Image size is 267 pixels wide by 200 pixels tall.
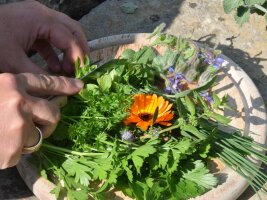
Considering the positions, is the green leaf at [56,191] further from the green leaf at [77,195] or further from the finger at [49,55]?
the finger at [49,55]

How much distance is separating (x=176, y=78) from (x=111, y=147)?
0.37m

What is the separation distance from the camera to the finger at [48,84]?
149cm

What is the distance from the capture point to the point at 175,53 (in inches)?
72.5

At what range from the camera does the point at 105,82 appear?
5.38 feet

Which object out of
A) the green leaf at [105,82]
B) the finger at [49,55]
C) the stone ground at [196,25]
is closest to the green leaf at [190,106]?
the green leaf at [105,82]

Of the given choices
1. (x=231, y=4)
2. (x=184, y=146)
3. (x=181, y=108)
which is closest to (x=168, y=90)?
(x=181, y=108)

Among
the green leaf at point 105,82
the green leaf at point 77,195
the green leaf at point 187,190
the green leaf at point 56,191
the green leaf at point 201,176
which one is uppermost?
the green leaf at point 105,82

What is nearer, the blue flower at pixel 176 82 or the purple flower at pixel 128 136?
the purple flower at pixel 128 136

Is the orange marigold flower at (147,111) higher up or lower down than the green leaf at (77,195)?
higher up

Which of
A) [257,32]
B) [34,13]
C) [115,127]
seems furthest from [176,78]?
[257,32]

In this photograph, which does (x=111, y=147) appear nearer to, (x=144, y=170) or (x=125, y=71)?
(x=144, y=170)

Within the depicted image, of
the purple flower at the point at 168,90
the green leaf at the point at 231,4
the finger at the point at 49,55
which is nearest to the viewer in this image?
the purple flower at the point at 168,90

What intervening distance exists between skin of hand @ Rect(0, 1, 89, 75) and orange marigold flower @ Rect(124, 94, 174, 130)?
0.86 feet

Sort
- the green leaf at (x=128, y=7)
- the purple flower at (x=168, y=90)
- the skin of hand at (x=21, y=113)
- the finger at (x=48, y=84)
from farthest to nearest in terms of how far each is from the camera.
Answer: the green leaf at (x=128, y=7)
the purple flower at (x=168, y=90)
the finger at (x=48, y=84)
the skin of hand at (x=21, y=113)
